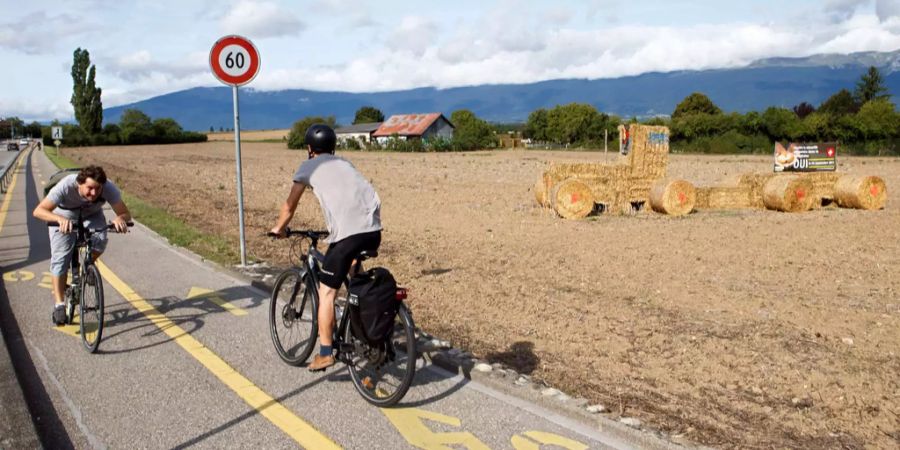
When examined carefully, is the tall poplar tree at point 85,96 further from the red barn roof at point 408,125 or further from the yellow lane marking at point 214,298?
the yellow lane marking at point 214,298

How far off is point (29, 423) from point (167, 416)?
754 mm

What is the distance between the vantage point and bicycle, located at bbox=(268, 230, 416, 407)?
456 cm

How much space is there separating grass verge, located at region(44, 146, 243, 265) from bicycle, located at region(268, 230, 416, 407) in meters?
4.08

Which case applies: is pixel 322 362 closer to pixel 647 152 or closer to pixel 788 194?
pixel 647 152

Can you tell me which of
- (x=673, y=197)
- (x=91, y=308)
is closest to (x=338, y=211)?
(x=91, y=308)

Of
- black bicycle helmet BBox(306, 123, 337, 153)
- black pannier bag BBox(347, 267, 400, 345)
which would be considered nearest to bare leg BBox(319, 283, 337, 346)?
black pannier bag BBox(347, 267, 400, 345)

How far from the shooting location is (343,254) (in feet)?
15.3

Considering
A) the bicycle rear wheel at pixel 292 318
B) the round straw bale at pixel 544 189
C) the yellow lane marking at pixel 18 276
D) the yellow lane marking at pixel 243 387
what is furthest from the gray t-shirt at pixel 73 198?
the round straw bale at pixel 544 189

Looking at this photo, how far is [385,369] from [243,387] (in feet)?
3.32

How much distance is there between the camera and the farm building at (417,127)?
357ft

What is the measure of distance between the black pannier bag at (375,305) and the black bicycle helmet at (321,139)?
38.4 inches

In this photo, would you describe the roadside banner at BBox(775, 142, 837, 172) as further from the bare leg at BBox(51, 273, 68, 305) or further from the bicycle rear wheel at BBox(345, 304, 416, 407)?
the bare leg at BBox(51, 273, 68, 305)

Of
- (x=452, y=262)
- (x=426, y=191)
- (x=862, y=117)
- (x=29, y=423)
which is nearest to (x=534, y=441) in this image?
(x=29, y=423)

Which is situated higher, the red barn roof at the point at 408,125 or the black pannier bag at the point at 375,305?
the red barn roof at the point at 408,125
